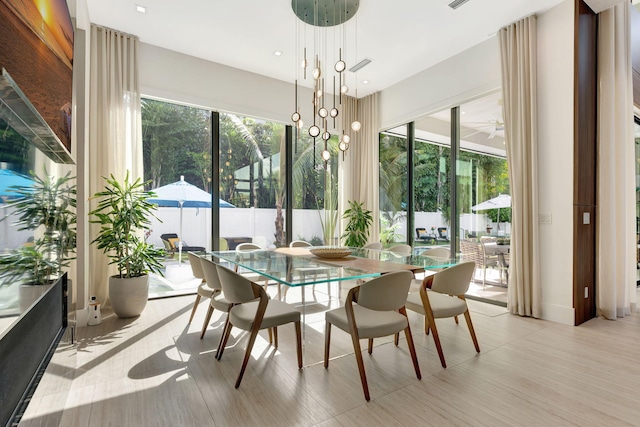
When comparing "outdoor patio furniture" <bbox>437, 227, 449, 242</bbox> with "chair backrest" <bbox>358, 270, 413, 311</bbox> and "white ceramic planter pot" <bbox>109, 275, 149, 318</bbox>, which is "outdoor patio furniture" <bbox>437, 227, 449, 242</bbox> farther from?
"white ceramic planter pot" <bbox>109, 275, 149, 318</bbox>

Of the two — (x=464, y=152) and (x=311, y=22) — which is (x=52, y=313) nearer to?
(x=311, y=22)

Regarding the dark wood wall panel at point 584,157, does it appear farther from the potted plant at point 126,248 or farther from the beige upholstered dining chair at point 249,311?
the potted plant at point 126,248

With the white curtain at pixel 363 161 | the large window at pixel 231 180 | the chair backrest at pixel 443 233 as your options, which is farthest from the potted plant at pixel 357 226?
the chair backrest at pixel 443 233

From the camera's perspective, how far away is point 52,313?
62.0 inches

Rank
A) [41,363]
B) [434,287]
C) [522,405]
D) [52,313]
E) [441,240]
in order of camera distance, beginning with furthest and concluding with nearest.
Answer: [441,240] < [434,287] < [522,405] < [52,313] < [41,363]

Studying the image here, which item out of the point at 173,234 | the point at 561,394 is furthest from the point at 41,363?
the point at 173,234

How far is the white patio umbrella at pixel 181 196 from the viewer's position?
453 cm

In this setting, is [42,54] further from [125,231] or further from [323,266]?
[125,231]

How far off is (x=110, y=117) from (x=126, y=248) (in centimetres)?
168

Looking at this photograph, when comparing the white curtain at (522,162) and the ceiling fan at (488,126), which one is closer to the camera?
the white curtain at (522,162)

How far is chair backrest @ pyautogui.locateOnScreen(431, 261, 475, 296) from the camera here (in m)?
2.46

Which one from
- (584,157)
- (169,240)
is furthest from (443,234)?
(169,240)

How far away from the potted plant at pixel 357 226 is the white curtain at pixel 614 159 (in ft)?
10.4

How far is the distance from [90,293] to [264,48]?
3.82m
